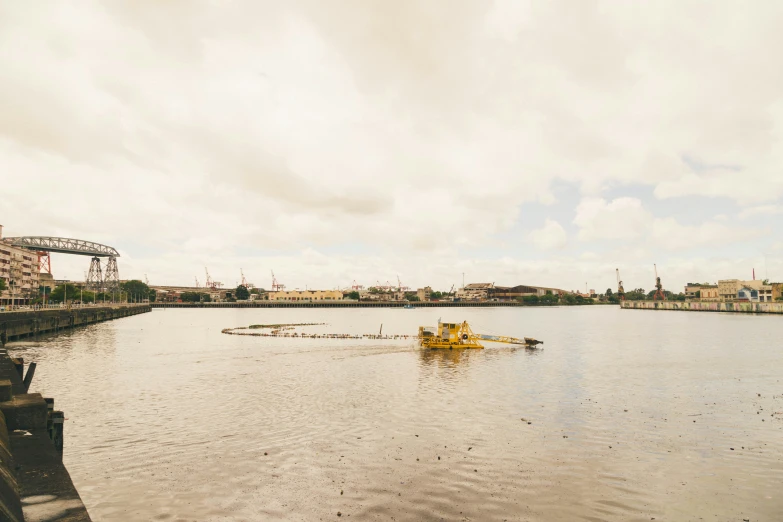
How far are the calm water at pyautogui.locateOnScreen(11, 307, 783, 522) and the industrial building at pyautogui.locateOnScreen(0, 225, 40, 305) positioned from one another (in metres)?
149

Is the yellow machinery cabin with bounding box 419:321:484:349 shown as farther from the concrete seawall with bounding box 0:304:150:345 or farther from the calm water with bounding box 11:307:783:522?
the concrete seawall with bounding box 0:304:150:345

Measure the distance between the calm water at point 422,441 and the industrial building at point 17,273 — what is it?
148622mm

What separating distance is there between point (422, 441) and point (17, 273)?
20739 centimetres

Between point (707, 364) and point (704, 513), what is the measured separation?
45.8m

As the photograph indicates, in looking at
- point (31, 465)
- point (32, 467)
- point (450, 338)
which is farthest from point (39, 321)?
point (32, 467)

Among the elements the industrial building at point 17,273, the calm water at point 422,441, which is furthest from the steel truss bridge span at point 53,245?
the calm water at point 422,441

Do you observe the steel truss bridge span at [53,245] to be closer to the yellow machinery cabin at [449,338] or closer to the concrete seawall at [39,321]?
the concrete seawall at [39,321]

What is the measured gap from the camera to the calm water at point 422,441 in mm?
17016

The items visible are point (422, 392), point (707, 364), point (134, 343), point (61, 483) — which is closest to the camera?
point (61, 483)

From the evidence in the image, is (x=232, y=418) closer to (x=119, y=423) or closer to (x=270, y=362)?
(x=119, y=423)

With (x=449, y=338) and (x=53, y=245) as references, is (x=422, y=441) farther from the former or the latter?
(x=53, y=245)

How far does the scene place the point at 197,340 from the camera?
286 ft

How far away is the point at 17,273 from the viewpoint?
178 metres

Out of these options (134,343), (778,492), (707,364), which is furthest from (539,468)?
(134,343)
